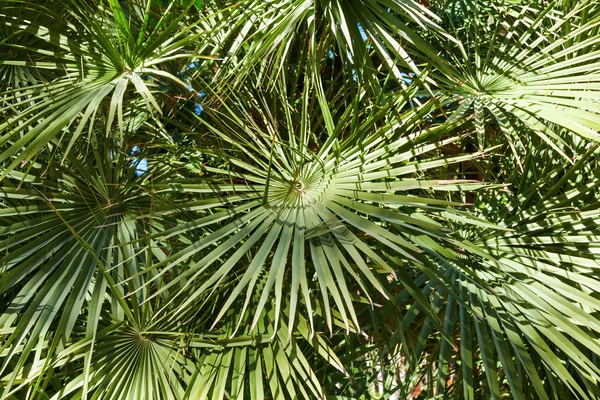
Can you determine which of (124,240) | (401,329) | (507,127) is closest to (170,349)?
(124,240)

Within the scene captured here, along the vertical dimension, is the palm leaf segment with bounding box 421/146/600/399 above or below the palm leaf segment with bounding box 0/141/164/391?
below

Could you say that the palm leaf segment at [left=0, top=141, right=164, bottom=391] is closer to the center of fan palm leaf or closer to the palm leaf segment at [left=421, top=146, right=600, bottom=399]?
the center of fan palm leaf

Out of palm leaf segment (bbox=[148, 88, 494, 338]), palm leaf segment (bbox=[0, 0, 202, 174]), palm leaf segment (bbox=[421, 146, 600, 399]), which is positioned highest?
palm leaf segment (bbox=[0, 0, 202, 174])

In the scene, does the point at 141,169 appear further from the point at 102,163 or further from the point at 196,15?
the point at 196,15

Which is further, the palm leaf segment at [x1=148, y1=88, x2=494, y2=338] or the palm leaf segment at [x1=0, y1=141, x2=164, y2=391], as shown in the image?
the palm leaf segment at [x1=0, y1=141, x2=164, y2=391]

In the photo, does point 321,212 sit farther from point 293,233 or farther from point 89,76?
point 89,76

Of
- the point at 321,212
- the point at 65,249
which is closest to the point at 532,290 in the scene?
the point at 321,212

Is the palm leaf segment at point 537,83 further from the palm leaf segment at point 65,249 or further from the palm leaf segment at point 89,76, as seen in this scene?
the palm leaf segment at point 65,249

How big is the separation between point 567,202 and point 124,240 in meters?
1.12

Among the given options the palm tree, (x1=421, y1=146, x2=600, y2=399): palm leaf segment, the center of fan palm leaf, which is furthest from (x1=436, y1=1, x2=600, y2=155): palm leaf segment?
the center of fan palm leaf

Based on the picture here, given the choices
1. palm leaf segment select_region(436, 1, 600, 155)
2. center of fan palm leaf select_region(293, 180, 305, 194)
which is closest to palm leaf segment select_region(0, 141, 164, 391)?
center of fan palm leaf select_region(293, 180, 305, 194)

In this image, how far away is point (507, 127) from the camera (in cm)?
176

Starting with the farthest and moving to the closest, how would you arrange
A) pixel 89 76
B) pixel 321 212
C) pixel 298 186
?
pixel 89 76, pixel 298 186, pixel 321 212

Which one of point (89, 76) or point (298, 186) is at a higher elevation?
point (89, 76)
